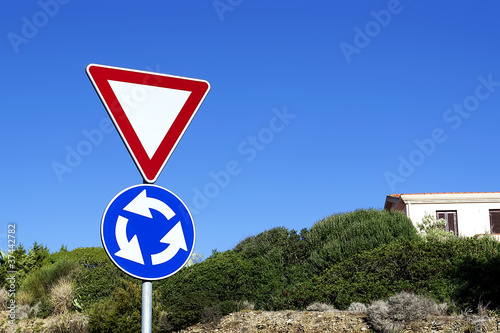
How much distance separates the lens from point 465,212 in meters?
38.0

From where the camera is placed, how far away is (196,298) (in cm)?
1590

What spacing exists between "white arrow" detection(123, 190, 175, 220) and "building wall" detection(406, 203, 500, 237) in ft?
118

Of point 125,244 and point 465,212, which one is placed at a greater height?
point 465,212

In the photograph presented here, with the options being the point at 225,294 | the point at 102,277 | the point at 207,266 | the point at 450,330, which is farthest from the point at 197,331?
the point at 102,277

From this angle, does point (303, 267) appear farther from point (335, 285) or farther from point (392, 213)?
point (392, 213)

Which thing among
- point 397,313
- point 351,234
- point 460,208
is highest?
point 460,208

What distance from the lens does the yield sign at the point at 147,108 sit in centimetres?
373

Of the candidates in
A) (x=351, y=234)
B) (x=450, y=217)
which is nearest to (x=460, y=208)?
(x=450, y=217)

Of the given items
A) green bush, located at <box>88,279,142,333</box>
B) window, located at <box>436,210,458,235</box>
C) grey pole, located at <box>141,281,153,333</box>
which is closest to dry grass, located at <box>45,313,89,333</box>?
green bush, located at <box>88,279,142,333</box>

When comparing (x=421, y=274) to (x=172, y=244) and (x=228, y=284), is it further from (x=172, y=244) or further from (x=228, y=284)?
(x=172, y=244)

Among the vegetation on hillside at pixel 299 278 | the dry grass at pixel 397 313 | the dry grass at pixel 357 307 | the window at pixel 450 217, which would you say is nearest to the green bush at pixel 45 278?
the vegetation on hillside at pixel 299 278

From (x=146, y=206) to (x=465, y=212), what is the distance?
3805 cm

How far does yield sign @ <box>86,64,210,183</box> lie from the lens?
3.73 meters

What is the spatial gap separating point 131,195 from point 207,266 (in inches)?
643
